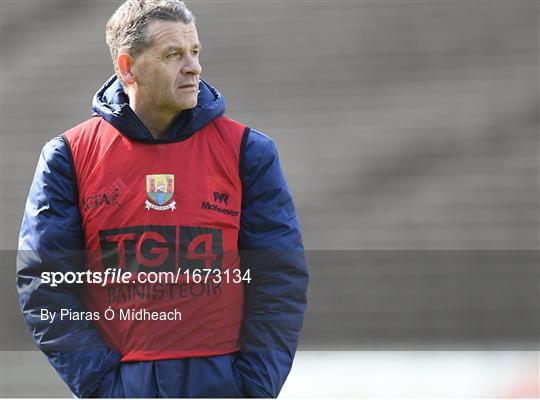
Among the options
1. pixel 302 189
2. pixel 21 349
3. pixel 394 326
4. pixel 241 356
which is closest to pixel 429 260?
pixel 394 326

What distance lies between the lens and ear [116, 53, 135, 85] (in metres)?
2.22

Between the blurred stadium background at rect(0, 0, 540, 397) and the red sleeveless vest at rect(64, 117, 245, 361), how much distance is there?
92.4 inches

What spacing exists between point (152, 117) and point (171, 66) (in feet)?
0.45

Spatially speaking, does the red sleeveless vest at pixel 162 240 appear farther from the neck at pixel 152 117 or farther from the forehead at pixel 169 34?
the forehead at pixel 169 34

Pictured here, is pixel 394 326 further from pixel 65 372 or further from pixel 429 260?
pixel 65 372

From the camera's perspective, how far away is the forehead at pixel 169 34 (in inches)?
85.9

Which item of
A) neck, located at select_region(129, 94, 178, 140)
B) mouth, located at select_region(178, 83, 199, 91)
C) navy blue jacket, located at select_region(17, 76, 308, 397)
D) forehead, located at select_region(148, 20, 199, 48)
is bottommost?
navy blue jacket, located at select_region(17, 76, 308, 397)

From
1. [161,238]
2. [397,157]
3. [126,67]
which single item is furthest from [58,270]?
[397,157]

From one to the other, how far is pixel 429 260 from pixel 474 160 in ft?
1.69

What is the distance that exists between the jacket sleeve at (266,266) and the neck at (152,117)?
0.19 metres

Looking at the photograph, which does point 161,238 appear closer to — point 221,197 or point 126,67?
point 221,197

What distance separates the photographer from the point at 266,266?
221 centimetres

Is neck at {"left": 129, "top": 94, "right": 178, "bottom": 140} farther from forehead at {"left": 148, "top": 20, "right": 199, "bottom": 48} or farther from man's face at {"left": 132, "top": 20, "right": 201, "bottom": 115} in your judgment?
A: forehead at {"left": 148, "top": 20, "right": 199, "bottom": 48}

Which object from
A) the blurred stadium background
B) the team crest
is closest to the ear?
the team crest
